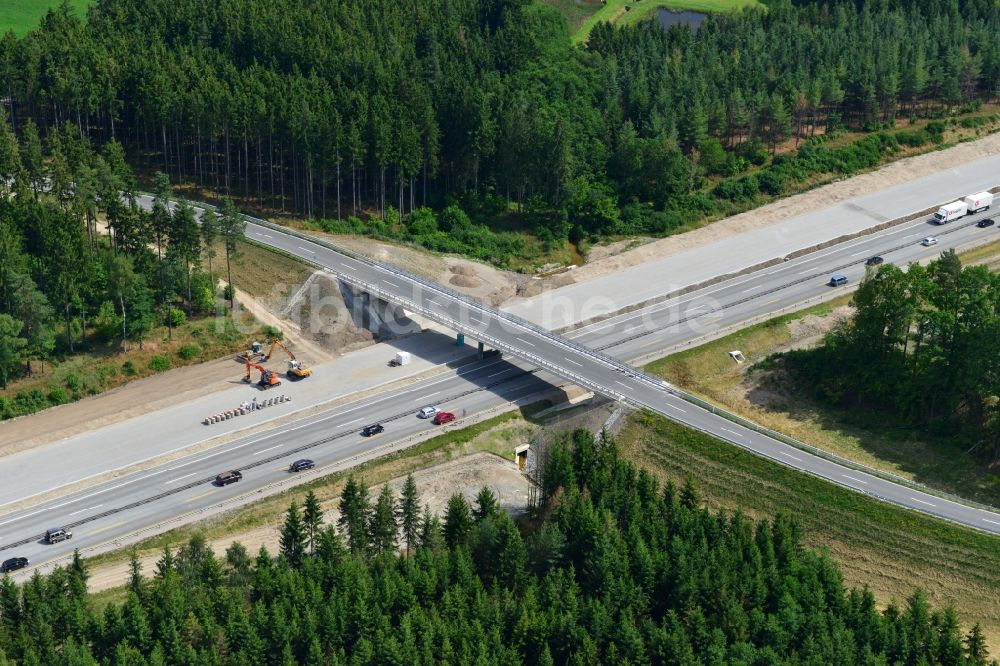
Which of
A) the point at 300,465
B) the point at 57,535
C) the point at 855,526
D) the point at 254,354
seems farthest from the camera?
the point at 254,354

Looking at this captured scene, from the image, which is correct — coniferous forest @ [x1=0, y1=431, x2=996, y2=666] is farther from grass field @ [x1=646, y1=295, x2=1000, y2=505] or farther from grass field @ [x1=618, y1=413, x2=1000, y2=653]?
grass field @ [x1=646, y1=295, x2=1000, y2=505]

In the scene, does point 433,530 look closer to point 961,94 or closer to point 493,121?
point 493,121

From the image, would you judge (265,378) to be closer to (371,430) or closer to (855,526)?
(371,430)

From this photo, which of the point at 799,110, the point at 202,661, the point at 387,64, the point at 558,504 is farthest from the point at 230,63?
the point at 202,661

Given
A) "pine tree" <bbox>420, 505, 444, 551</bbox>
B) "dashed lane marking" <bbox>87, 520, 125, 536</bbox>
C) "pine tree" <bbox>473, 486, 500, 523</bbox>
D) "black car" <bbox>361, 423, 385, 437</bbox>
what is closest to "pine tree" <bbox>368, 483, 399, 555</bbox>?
"pine tree" <bbox>420, 505, 444, 551</bbox>

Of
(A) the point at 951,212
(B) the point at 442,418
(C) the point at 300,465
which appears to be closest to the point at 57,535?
(C) the point at 300,465

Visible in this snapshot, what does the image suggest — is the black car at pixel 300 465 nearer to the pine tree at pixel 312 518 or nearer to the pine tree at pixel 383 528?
the pine tree at pixel 312 518

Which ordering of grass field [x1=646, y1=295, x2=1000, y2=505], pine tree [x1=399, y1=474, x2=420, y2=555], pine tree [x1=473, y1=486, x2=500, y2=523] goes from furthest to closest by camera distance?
1. grass field [x1=646, y1=295, x2=1000, y2=505]
2. pine tree [x1=473, y1=486, x2=500, y2=523]
3. pine tree [x1=399, y1=474, x2=420, y2=555]
